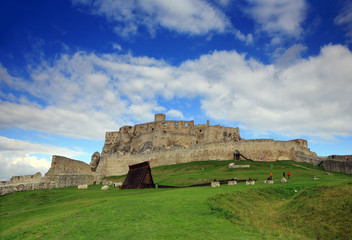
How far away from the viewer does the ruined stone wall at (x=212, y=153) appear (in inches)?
2052

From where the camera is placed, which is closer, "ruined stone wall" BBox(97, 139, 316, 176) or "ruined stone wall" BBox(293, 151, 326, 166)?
"ruined stone wall" BBox(293, 151, 326, 166)

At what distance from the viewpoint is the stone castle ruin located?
110ft

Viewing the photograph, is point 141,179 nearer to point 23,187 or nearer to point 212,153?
point 23,187

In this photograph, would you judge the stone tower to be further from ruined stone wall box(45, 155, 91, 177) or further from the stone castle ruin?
ruined stone wall box(45, 155, 91, 177)

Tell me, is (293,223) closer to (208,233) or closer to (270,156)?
(208,233)

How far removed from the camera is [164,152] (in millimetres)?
63031

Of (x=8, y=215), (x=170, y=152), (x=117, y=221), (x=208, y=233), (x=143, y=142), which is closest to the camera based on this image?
(x=208, y=233)

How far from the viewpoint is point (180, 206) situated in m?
13.5

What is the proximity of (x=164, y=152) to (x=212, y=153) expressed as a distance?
1251 centimetres

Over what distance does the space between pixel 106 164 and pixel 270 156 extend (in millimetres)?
39533

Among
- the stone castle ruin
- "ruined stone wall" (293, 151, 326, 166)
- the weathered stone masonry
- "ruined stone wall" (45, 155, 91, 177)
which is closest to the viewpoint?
the stone castle ruin

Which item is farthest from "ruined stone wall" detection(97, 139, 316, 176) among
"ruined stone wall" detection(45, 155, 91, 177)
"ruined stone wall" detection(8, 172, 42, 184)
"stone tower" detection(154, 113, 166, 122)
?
"ruined stone wall" detection(8, 172, 42, 184)

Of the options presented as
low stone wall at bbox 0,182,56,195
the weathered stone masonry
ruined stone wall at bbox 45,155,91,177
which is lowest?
low stone wall at bbox 0,182,56,195

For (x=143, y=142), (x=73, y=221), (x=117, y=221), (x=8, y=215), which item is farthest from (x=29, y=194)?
(x=143, y=142)
